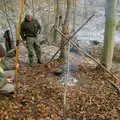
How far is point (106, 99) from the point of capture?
8.64m

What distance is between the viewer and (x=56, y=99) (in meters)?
8.30

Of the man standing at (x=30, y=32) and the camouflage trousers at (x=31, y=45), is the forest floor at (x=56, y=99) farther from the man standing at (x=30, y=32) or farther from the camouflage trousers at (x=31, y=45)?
the man standing at (x=30, y=32)

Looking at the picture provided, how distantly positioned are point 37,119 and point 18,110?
57 centimetres

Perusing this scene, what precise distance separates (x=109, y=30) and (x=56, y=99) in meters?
3.56

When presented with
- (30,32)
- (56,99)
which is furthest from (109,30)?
(56,99)

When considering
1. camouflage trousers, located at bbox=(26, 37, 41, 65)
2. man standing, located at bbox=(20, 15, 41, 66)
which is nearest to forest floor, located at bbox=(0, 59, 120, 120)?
camouflage trousers, located at bbox=(26, 37, 41, 65)

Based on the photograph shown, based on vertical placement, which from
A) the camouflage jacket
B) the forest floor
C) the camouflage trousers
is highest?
the camouflage jacket

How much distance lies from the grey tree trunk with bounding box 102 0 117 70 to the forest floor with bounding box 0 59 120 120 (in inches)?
30.1

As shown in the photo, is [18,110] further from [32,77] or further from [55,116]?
[32,77]

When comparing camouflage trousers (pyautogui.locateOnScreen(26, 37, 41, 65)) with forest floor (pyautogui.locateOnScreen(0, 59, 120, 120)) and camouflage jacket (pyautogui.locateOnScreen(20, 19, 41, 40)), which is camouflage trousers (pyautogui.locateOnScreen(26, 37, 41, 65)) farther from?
forest floor (pyautogui.locateOnScreen(0, 59, 120, 120))

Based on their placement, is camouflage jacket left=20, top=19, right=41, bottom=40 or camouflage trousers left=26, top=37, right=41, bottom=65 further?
camouflage trousers left=26, top=37, right=41, bottom=65

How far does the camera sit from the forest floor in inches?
297

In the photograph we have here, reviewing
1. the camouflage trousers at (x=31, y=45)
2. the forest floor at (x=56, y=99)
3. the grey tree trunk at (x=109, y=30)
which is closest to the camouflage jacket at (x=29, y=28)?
the camouflage trousers at (x=31, y=45)

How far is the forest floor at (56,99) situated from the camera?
7.55 metres
